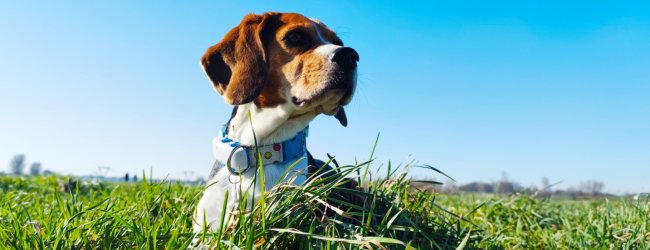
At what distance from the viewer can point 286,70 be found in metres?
3.46

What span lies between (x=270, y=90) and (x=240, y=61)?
1.05ft

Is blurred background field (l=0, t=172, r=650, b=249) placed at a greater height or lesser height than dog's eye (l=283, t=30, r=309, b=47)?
lesser

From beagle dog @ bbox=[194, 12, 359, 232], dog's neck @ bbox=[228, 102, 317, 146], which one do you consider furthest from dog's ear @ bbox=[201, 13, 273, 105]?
dog's neck @ bbox=[228, 102, 317, 146]

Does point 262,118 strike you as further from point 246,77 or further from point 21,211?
point 21,211

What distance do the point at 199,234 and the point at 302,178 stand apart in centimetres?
76

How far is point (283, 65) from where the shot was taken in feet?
11.6

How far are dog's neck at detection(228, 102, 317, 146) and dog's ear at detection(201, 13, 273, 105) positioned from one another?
0.11 metres

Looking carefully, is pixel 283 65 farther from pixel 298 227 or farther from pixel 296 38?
pixel 298 227

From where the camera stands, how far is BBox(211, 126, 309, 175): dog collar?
2.99m

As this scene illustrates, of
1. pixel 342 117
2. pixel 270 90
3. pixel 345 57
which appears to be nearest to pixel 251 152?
pixel 270 90

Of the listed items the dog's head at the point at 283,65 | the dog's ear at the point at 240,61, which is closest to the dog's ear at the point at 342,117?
the dog's head at the point at 283,65

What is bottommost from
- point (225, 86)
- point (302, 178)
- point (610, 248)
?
point (610, 248)

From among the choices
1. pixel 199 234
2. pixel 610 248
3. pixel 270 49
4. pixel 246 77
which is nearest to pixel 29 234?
pixel 199 234

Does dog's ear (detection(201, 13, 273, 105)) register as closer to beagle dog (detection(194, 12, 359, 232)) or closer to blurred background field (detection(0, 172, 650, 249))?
beagle dog (detection(194, 12, 359, 232))
